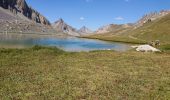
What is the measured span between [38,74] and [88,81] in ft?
18.6

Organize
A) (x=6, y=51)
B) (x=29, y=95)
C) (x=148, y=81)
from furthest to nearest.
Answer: (x=6, y=51) < (x=148, y=81) < (x=29, y=95)

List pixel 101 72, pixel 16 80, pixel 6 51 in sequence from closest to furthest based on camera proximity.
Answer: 1. pixel 16 80
2. pixel 101 72
3. pixel 6 51

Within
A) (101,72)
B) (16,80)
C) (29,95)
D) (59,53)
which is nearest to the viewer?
(29,95)

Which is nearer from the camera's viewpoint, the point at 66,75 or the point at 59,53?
the point at 66,75

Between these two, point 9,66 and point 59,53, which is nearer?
point 9,66

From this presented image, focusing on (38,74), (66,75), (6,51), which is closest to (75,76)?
(66,75)

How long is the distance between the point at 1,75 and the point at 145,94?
1399cm

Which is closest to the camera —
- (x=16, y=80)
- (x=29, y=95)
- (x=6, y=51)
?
(x=29, y=95)

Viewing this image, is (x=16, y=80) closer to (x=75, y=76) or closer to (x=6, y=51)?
(x=75, y=76)

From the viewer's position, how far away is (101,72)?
1268 inches

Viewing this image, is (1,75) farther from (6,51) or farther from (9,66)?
(6,51)

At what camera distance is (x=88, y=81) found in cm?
2694

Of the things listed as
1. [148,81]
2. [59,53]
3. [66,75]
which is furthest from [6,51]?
[148,81]

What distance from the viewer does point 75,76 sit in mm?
29109
